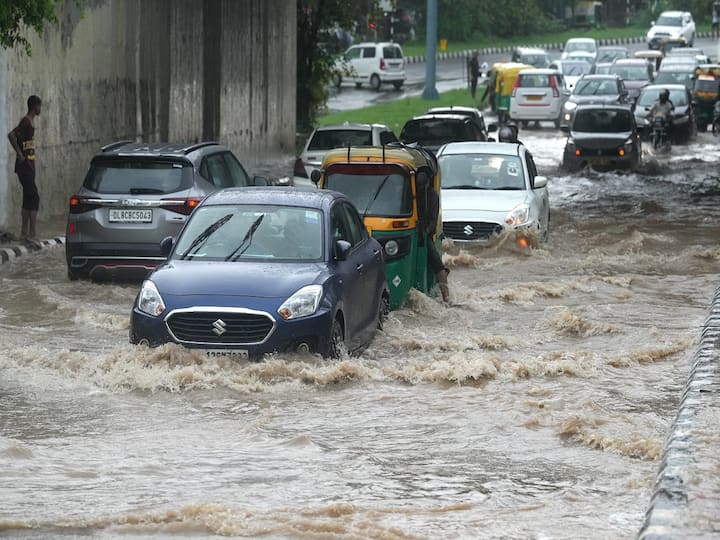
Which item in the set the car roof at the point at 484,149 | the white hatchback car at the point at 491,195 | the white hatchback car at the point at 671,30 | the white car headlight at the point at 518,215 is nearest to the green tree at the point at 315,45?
the car roof at the point at 484,149

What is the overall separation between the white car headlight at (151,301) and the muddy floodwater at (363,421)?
0.33 metres

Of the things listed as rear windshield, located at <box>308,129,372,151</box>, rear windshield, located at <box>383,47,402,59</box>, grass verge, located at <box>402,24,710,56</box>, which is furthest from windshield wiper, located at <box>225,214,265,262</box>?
grass verge, located at <box>402,24,710,56</box>

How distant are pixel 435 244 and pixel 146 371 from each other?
17.3ft

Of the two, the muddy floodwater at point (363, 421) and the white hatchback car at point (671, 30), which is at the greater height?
the white hatchback car at point (671, 30)

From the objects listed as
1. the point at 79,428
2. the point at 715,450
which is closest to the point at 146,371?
the point at 79,428

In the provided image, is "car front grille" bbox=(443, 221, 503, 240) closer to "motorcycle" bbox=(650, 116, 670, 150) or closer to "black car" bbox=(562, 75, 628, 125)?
"motorcycle" bbox=(650, 116, 670, 150)

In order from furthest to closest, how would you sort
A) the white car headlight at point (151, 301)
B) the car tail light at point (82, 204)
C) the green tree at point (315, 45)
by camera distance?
the green tree at point (315, 45) → the car tail light at point (82, 204) → the white car headlight at point (151, 301)

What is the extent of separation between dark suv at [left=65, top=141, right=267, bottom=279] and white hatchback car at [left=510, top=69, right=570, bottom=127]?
3358 centimetres

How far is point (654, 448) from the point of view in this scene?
383 inches

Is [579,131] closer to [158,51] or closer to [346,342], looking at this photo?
[158,51]

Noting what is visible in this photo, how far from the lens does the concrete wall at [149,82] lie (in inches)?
881

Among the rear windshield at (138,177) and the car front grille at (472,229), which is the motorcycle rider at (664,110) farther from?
the rear windshield at (138,177)

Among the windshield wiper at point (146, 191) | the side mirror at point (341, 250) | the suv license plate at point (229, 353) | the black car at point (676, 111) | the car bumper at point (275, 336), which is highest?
the side mirror at point (341, 250)

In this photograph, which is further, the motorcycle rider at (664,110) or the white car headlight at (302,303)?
the motorcycle rider at (664,110)
